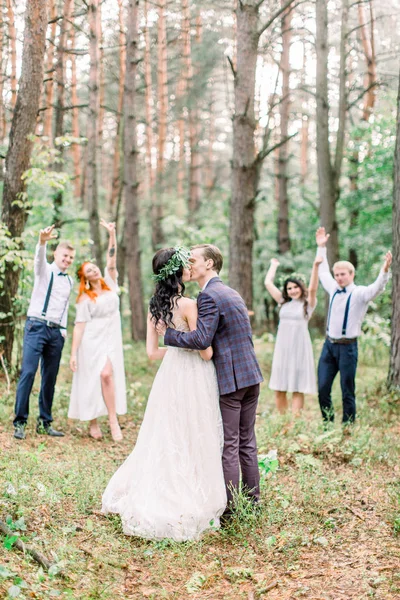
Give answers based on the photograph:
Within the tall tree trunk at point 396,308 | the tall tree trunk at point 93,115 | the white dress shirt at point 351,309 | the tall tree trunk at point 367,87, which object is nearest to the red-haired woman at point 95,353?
the white dress shirt at point 351,309

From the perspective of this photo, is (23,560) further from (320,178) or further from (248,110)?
(320,178)

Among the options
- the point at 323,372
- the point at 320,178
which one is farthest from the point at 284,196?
the point at 323,372

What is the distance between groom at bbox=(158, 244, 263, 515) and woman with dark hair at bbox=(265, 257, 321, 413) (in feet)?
11.5

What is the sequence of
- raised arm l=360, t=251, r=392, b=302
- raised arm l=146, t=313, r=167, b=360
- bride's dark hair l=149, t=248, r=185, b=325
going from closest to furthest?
1. bride's dark hair l=149, t=248, r=185, b=325
2. raised arm l=146, t=313, r=167, b=360
3. raised arm l=360, t=251, r=392, b=302

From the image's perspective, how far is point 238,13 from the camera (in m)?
8.88

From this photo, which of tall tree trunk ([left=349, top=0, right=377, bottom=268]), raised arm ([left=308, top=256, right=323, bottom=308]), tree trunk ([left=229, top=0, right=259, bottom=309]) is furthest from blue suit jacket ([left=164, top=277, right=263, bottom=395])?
tall tree trunk ([left=349, top=0, right=377, bottom=268])

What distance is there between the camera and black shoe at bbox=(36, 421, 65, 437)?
718cm

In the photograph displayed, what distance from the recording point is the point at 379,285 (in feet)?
23.4

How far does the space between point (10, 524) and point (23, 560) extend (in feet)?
1.80

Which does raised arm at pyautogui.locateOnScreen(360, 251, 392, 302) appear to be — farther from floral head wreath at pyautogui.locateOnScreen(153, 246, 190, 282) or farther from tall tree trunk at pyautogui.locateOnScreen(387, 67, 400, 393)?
floral head wreath at pyautogui.locateOnScreen(153, 246, 190, 282)

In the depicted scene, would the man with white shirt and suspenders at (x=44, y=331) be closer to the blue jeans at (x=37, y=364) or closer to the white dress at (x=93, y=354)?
the blue jeans at (x=37, y=364)

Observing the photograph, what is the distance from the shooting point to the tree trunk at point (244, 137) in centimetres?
888

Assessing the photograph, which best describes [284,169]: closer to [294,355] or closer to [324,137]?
[324,137]

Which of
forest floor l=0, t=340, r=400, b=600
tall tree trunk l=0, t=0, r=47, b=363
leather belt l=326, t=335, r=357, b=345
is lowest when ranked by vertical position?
forest floor l=0, t=340, r=400, b=600
